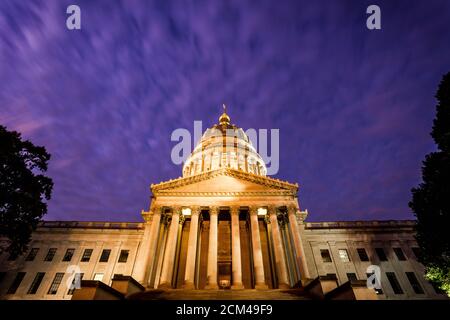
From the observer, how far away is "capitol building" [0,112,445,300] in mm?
28406

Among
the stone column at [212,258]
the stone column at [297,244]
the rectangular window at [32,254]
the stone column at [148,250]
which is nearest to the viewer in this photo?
the stone column at [212,258]

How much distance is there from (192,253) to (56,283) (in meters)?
18.3

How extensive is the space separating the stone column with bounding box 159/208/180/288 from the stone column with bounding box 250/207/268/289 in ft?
28.6

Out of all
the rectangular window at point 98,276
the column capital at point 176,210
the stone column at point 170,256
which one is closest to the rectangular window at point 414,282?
the stone column at point 170,256

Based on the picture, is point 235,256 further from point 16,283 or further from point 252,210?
point 16,283

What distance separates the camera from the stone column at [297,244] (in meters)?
25.4

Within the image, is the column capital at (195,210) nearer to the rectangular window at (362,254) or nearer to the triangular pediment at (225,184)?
the triangular pediment at (225,184)

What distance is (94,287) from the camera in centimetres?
1312

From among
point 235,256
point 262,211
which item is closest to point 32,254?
point 235,256

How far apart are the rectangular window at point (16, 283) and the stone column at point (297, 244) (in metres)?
33.4

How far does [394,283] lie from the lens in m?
30.6

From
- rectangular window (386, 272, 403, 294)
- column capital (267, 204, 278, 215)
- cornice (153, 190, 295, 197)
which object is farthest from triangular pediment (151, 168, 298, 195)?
rectangular window (386, 272, 403, 294)

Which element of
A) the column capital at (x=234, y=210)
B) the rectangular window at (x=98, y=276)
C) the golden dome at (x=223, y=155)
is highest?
the golden dome at (x=223, y=155)
